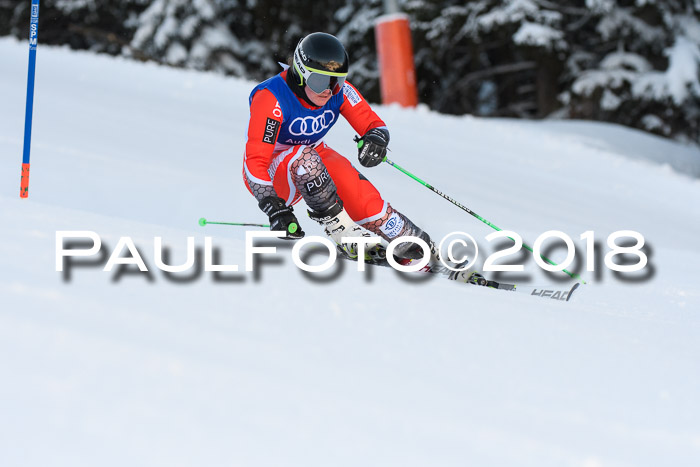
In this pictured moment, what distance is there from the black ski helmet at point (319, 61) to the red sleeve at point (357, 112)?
1.11 feet

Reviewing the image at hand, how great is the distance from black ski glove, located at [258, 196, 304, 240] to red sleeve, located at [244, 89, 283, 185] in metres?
0.11

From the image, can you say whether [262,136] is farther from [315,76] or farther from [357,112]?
[357,112]

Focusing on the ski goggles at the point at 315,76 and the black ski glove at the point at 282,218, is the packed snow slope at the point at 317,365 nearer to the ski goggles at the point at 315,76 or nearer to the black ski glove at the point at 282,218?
the black ski glove at the point at 282,218

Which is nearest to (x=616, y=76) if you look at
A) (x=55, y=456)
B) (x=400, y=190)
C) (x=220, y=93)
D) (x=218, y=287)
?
(x=220, y=93)

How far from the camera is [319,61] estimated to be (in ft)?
11.7

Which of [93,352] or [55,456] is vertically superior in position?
[93,352]

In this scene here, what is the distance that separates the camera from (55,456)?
1736 millimetres

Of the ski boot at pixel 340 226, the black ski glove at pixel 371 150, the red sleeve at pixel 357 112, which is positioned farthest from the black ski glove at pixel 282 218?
the red sleeve at pixel 357 112

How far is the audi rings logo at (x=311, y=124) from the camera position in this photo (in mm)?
3771

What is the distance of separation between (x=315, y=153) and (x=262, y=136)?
27 centimetres

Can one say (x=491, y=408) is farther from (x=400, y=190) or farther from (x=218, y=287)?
(x=400, y=190)

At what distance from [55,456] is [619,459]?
130 centimetres

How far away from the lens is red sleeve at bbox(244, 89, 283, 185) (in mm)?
3625

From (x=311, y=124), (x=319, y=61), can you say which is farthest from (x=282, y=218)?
(x=319, y=61)
